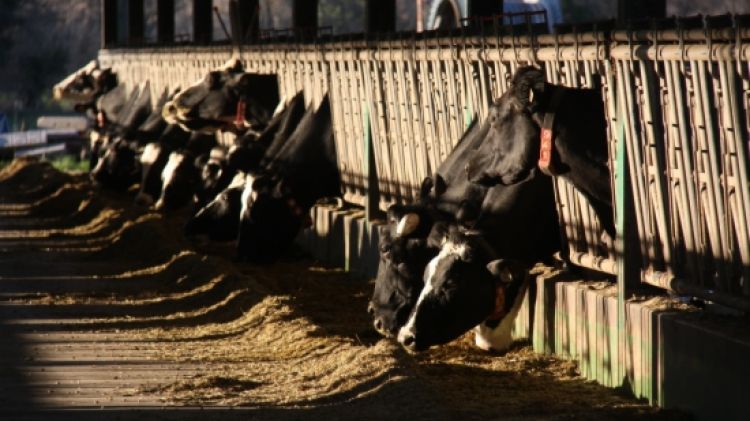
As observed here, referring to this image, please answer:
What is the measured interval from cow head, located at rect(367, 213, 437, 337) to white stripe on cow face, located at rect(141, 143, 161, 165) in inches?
574

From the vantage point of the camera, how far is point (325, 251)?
60.9 feet

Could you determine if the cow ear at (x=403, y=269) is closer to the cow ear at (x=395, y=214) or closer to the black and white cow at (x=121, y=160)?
the cow ear at (x=395, y=214)

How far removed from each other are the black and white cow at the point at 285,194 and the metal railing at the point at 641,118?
1.67 meters

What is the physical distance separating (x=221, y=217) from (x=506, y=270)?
890 cm

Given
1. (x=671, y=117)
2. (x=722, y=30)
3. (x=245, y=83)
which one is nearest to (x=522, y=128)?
(x=671, y=117)

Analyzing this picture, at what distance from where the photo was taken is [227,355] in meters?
12.3

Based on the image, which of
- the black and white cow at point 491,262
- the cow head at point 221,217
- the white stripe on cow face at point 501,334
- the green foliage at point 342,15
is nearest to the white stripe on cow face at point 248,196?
the cow head at point 221,217

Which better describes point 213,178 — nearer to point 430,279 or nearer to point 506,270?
point 430,279

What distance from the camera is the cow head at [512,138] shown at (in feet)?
36.3

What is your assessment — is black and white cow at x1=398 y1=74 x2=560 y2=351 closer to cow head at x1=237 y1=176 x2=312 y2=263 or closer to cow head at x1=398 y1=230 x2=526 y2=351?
Answer: cow head at x1=398 y1=230 x2=526 y2=351

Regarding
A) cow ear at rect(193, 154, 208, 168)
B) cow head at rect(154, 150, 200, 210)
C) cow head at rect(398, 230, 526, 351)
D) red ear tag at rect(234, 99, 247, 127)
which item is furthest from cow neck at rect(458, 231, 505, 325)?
cow head at rect(154, 150, 200, 210)

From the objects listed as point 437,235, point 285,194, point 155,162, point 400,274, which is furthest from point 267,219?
point 155,162

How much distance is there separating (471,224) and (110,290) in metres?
6.01

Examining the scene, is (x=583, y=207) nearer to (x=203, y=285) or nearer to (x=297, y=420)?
(x=297, y=420)
